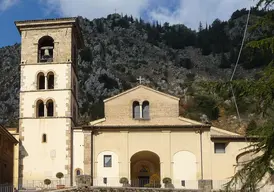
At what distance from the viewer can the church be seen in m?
36.8

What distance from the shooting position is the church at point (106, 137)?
3681cm

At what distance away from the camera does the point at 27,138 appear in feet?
123

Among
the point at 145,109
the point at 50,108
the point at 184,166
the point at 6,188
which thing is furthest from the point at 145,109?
the point at 6,188

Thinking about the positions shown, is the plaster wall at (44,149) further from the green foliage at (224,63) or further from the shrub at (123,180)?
the green foliage at (224,63)

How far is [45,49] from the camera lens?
39.9m

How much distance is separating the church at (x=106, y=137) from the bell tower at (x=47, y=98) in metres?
0.07

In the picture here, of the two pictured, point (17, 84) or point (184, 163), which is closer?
point (184, 163)

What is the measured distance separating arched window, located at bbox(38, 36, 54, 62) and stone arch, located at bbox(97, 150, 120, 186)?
349 inches

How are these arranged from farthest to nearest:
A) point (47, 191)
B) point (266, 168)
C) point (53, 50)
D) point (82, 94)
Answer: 1. point (82, 94)
2. point (53, 50)
3. point (47, 191)
4. point (266, 168)

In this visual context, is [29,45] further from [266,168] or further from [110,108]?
[266,168]

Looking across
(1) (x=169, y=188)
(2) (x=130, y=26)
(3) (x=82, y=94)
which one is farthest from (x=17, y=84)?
(1) (x=169, y=188)

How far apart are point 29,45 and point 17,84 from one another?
166 ft

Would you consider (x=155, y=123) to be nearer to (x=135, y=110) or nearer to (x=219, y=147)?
(x=135, y=110)

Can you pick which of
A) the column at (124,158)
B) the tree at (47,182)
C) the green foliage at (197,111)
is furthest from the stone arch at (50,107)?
the green foliage at (197,111)
